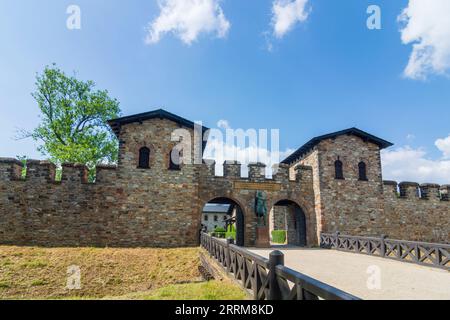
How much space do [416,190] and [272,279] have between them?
56.0 ft

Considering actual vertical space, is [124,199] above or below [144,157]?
below

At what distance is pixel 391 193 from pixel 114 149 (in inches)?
824

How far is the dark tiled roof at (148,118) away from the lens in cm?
1423

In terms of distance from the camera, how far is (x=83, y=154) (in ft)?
65.6

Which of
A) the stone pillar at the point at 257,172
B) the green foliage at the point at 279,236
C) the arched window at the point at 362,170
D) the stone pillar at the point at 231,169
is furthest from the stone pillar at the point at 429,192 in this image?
the stone pillar at the point at 231,169

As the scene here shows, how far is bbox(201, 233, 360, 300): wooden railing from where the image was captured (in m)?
3.24

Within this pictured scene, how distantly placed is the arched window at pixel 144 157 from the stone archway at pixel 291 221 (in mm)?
8273

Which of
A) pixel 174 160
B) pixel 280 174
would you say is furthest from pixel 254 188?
pixel 174 160

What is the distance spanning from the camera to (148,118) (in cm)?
1466

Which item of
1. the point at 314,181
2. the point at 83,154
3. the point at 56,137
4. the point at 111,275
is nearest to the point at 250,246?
the point at 314,181

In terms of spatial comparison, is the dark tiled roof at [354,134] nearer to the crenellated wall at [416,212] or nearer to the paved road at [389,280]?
the crenellated wall at [416,212]

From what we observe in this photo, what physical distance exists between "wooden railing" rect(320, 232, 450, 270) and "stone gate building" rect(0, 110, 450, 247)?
4.97 feet

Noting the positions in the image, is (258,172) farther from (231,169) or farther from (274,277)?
(274,277)

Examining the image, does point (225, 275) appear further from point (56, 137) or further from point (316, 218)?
point (56, 137)
